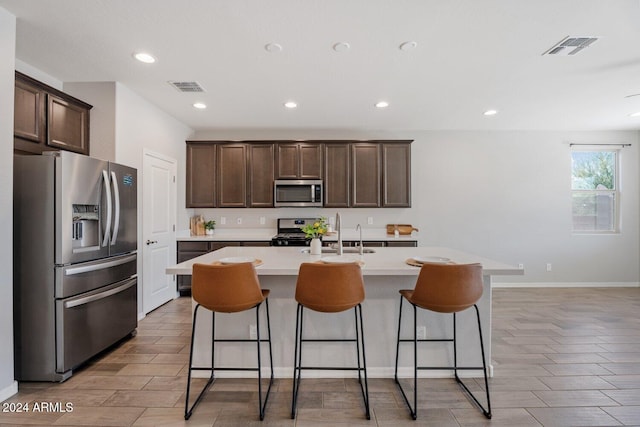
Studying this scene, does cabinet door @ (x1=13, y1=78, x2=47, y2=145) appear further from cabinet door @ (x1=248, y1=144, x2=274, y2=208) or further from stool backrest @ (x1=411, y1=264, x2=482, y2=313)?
stool backrest @ (x1=411, y1=264, x2=482, y2=313)

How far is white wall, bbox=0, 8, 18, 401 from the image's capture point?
2.07m

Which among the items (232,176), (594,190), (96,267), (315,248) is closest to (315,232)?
(315,248)

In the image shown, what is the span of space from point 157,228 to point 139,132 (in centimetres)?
120

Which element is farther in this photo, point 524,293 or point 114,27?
point 524,293

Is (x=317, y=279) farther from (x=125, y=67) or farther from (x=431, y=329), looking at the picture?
(x=125, y=67)

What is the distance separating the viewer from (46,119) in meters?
2.83

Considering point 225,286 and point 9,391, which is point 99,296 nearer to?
point 9,391

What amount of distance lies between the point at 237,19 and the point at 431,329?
8.66ft

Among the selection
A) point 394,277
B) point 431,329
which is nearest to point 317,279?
point 394,277

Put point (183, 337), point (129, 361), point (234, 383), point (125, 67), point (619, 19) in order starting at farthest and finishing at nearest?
point (183, 337), point (125, 67), point (129, 361), point (234, 383), point (619, 19)

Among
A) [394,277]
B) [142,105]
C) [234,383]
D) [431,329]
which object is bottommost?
[234,383]

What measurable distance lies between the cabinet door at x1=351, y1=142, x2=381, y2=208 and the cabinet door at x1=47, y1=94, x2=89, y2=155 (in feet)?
11.1

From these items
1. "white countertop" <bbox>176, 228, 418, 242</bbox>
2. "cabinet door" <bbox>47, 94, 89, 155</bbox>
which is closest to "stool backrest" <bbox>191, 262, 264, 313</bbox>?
"cabinet door" <bbox>47, 94, 89, 155</bbox>

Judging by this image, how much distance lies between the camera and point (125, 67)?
9.61 ft
